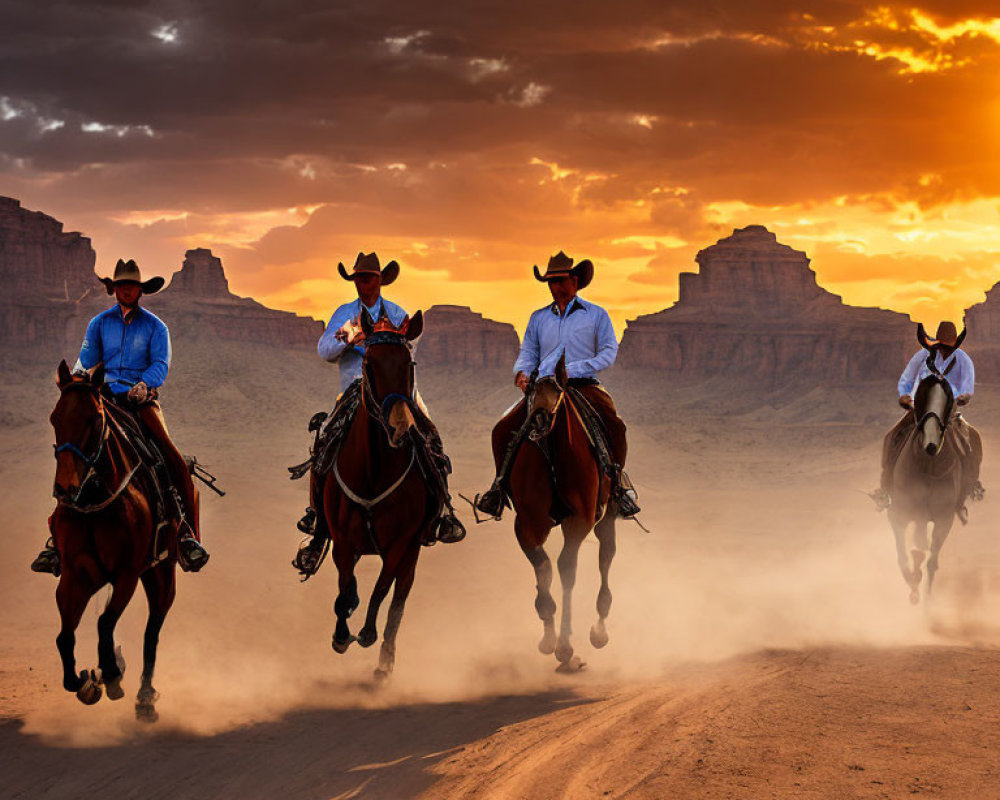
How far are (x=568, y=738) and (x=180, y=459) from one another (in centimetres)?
469

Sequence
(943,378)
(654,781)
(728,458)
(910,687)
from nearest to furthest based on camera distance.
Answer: (654,781) → (910,687) → (943,378) → (728,458)

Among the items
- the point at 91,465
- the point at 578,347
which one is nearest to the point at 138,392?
the point at 91,465

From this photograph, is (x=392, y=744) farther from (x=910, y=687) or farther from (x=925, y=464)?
(x=925, y=464)

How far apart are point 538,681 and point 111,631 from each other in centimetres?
448

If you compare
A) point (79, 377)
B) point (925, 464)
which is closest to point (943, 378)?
point (925, 464)

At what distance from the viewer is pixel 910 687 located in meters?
9.65

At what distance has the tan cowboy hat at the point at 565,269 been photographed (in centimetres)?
1203

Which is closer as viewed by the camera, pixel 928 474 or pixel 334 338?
pixel 334 338

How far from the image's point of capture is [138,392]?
381 inches

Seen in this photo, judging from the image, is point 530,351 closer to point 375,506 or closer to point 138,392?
→ point 375,506

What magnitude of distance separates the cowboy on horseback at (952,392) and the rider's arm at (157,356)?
968 centimetres

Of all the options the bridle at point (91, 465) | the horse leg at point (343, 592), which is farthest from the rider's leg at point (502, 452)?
the bridle at point (91, 465)

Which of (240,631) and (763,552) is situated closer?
(240,631)

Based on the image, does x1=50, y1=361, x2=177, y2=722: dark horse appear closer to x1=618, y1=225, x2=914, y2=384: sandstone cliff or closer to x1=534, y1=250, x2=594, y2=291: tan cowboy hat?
x1=534, y1=250, x2=594, y2=291: tan cowboy hat
